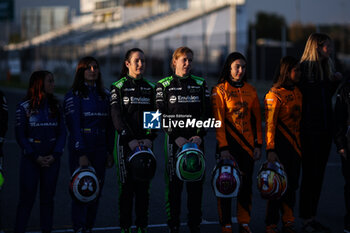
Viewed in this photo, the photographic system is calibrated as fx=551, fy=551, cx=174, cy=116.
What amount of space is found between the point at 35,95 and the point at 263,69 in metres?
24.3

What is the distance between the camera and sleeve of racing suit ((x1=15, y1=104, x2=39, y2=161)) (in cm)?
580

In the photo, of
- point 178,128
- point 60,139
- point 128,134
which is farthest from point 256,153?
point 60,139

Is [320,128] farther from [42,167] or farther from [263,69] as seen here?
[263,69]

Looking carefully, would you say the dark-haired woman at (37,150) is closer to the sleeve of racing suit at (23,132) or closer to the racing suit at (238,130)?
the sleeve of racing suit at (23,132)

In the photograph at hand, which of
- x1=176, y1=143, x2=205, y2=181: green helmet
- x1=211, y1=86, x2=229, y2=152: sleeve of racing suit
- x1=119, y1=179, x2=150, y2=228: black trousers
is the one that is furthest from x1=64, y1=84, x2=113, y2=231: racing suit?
x1=211, y1=86, x2=229, y2=152: sleeve of racing suit

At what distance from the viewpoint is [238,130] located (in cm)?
611

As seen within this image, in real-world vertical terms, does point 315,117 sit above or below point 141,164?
above

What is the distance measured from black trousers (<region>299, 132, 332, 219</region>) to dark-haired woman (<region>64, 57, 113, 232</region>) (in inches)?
90.4

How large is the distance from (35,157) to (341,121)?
3.42 metres

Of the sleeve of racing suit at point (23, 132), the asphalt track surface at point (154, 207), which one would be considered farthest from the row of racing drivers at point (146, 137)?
the asphalt track surface at point (154, 207)

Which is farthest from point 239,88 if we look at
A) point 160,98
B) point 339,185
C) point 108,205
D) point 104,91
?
point 339,185

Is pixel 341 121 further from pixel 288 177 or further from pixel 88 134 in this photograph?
pixel 88 134

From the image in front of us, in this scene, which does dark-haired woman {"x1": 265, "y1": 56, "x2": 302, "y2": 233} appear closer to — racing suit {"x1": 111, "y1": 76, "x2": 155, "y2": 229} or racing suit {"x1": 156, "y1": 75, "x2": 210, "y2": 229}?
racing suit {"x1": 156, "y1": 75, "x2": 210, "y2": 229}

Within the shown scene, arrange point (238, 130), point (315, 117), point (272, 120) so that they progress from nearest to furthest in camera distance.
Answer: point (238, 130)
point (272, 120)
point (315, 117)
